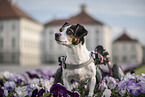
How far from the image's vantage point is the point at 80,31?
329cm

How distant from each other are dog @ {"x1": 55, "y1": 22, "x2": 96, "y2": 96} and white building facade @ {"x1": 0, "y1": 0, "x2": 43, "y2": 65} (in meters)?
42.0

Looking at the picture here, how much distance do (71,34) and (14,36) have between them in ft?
146

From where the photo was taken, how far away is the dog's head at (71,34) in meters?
3.20

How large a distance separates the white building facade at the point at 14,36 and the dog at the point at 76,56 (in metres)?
42.0

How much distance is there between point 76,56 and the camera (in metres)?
3.43

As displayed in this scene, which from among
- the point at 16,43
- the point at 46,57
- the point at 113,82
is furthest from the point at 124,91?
the point at 46,57

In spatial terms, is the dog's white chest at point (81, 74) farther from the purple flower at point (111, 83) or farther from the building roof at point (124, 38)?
the building roof at point (124, 38)

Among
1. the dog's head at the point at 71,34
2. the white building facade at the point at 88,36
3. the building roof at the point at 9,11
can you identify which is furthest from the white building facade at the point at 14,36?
the dog's head at the point at 71,34

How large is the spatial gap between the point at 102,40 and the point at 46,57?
47.2 feet

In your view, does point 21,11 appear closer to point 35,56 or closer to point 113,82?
point 35,56

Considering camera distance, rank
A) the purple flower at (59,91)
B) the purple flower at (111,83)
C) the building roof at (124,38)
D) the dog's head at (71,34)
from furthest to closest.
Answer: the building roof at (124,38) < the purple flower at (111,83) < the dog's head at (71,34) < the purple flower at (59,91)

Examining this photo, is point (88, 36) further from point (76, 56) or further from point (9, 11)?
point (76, 56)

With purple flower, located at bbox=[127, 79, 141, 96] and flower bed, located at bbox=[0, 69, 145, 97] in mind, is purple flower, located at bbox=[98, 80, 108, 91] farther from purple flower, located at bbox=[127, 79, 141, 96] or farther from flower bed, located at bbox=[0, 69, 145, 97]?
purple flower, located at bbox=[127, 79, 141, 96]

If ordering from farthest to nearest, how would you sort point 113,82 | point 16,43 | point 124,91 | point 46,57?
point 46,57 → point 16,43 → point 113,82 → point 124,91
